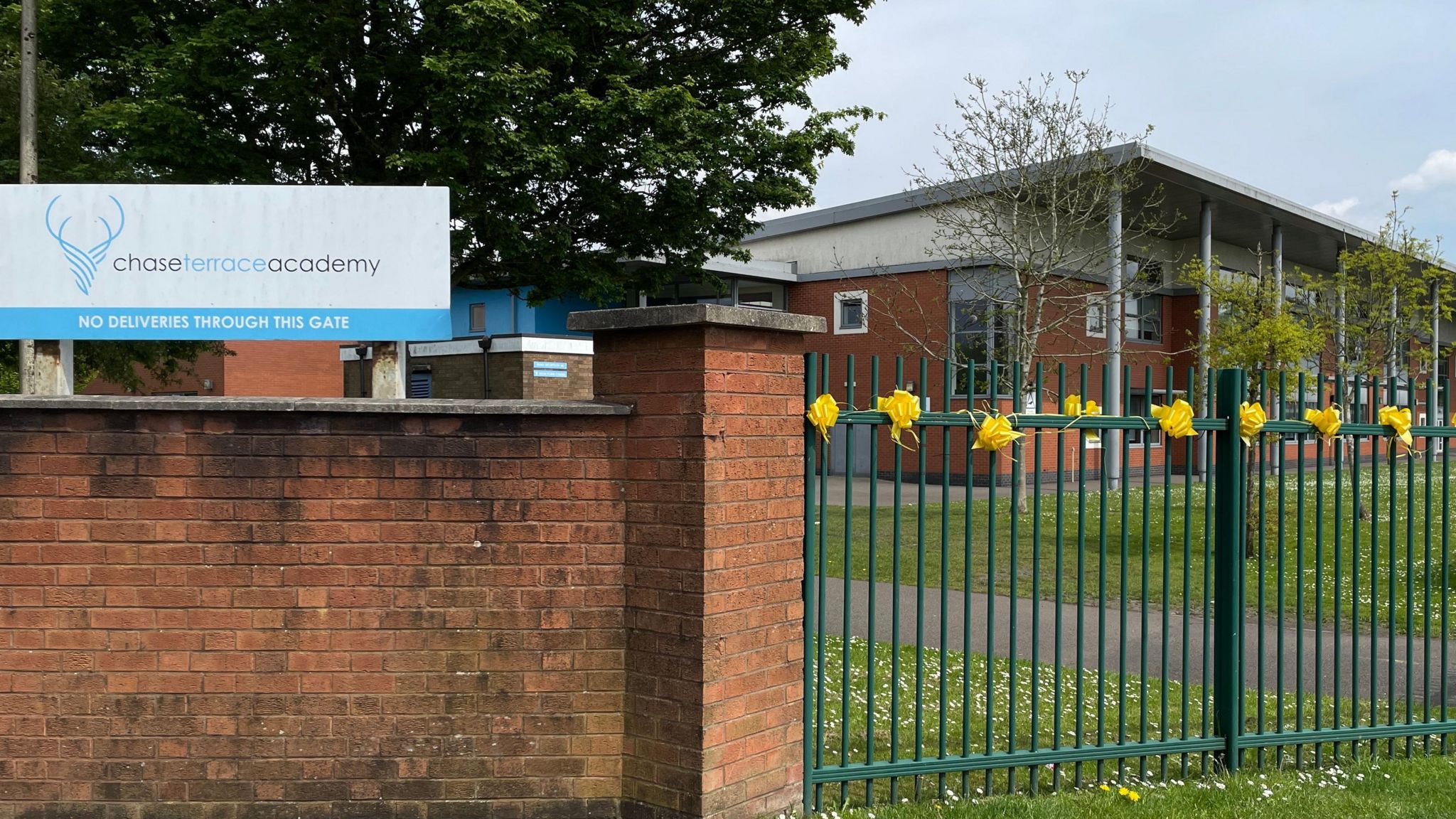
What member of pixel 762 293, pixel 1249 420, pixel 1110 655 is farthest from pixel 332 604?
pixel 762 293

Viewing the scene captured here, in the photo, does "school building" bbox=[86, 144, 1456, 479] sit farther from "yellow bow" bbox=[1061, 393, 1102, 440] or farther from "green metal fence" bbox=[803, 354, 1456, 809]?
"yellow bow" bbox=[1061, 393, 1102, 440]

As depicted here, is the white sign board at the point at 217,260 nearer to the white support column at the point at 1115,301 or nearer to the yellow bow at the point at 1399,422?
the yellow bow at the point at 1399,422

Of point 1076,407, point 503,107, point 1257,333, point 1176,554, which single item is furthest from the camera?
point 503,107

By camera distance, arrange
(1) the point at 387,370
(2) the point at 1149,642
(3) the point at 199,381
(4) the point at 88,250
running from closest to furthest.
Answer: (4) the point at 88,250 < (1) the point at 387,370 < (2) the point at 1149,642 < (3) the point at 199,381

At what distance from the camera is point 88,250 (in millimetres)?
5945

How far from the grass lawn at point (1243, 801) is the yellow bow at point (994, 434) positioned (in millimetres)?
1414

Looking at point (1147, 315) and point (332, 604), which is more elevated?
point (1147, 315)

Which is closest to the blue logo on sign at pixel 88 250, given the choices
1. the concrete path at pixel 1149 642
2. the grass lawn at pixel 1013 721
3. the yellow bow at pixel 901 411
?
the yellow bow at pixel 901 411

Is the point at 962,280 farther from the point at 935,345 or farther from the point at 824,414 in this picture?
the point at 824,414

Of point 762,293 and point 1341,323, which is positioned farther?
point 762,293

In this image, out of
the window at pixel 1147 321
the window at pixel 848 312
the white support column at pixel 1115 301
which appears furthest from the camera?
the window at pixel 1147 321

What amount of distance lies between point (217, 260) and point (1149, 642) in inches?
299

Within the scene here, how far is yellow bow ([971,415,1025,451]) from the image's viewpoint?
4.39 metres

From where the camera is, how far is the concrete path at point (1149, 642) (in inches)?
304
